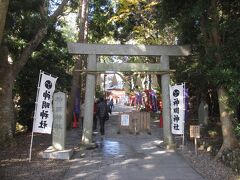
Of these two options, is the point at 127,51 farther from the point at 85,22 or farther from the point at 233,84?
the point at 85,22

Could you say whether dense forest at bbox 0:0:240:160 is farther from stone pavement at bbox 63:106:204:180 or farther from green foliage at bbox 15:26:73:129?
stone pavement at bbox 63:106:204:180

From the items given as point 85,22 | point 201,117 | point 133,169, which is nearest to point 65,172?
point 133,169

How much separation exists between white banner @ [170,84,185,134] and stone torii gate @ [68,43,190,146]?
17 centimetres

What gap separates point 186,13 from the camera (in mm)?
11539

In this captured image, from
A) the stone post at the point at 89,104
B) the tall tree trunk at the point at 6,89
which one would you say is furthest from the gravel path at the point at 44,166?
the stone post at the point at 89,104

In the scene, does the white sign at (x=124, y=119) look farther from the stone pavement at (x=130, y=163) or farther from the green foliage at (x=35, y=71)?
the green foliage at (x=35, y=71)

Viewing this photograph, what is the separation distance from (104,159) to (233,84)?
457cm

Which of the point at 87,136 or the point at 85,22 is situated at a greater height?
the point at 85,22

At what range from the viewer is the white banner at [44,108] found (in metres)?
11.4

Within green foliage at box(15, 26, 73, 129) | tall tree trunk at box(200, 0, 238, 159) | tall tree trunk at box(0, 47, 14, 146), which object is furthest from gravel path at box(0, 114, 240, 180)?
green foliage at box(15, 26, 73, 129)

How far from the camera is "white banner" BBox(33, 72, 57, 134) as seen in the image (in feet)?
37.3

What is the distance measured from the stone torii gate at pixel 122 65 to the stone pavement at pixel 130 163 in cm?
95

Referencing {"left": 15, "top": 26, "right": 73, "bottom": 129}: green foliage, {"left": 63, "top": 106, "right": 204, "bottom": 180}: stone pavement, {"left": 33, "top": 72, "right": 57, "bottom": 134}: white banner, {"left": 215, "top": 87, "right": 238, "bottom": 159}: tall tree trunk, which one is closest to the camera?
{"left": 63, "top": 106, "right": 204, "bottom": 180}: stone pavement

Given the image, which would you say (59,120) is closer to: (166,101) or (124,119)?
(166,101)
